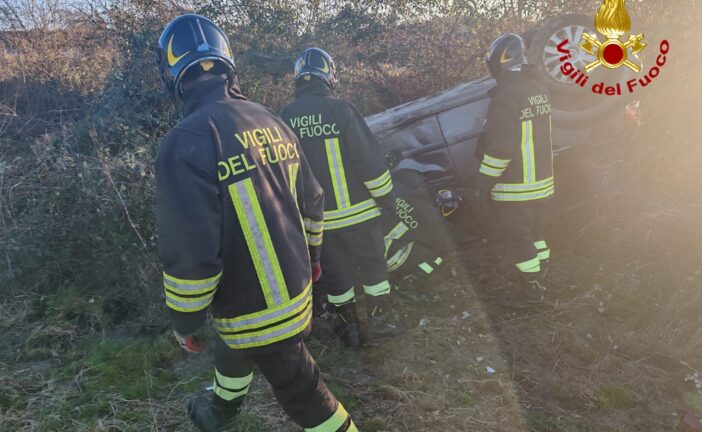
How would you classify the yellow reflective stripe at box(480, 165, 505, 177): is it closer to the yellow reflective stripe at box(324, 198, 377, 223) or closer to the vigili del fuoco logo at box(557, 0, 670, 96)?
the yellow reflective stripe at box(324, 198, 377, 223)

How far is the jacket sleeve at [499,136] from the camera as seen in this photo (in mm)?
3381

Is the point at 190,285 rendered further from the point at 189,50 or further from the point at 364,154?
the point at 364,154

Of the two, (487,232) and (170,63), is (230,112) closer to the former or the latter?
(170,63)

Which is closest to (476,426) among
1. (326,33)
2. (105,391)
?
(105,391)

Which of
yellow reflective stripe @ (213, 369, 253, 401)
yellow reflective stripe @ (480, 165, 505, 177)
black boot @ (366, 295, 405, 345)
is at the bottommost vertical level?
black boot @ (366, 295, 405, 345)

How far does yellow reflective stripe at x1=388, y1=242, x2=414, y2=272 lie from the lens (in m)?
3.92

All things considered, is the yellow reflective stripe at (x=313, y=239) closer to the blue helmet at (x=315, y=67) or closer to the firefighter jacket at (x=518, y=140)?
the blue helmet at (x=315, y=67)

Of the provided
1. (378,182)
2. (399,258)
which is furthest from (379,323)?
(378,182)

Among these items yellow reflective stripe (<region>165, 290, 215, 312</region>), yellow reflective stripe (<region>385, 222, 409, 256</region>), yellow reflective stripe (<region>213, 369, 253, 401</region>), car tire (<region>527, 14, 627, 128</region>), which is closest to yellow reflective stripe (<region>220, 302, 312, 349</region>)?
yellow reflective stripe (<region>165, 290, 215, 312</region>)

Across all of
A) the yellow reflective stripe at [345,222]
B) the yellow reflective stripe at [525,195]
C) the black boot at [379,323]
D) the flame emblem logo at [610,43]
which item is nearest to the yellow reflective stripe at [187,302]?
the yellow reflective stripe at [345,222]

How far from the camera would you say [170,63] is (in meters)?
1.96

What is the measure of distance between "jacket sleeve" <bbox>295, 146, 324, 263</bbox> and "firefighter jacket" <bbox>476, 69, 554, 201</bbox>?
1.65 m

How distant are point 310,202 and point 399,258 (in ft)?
6.02

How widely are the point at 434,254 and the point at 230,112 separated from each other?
99.7 inches
